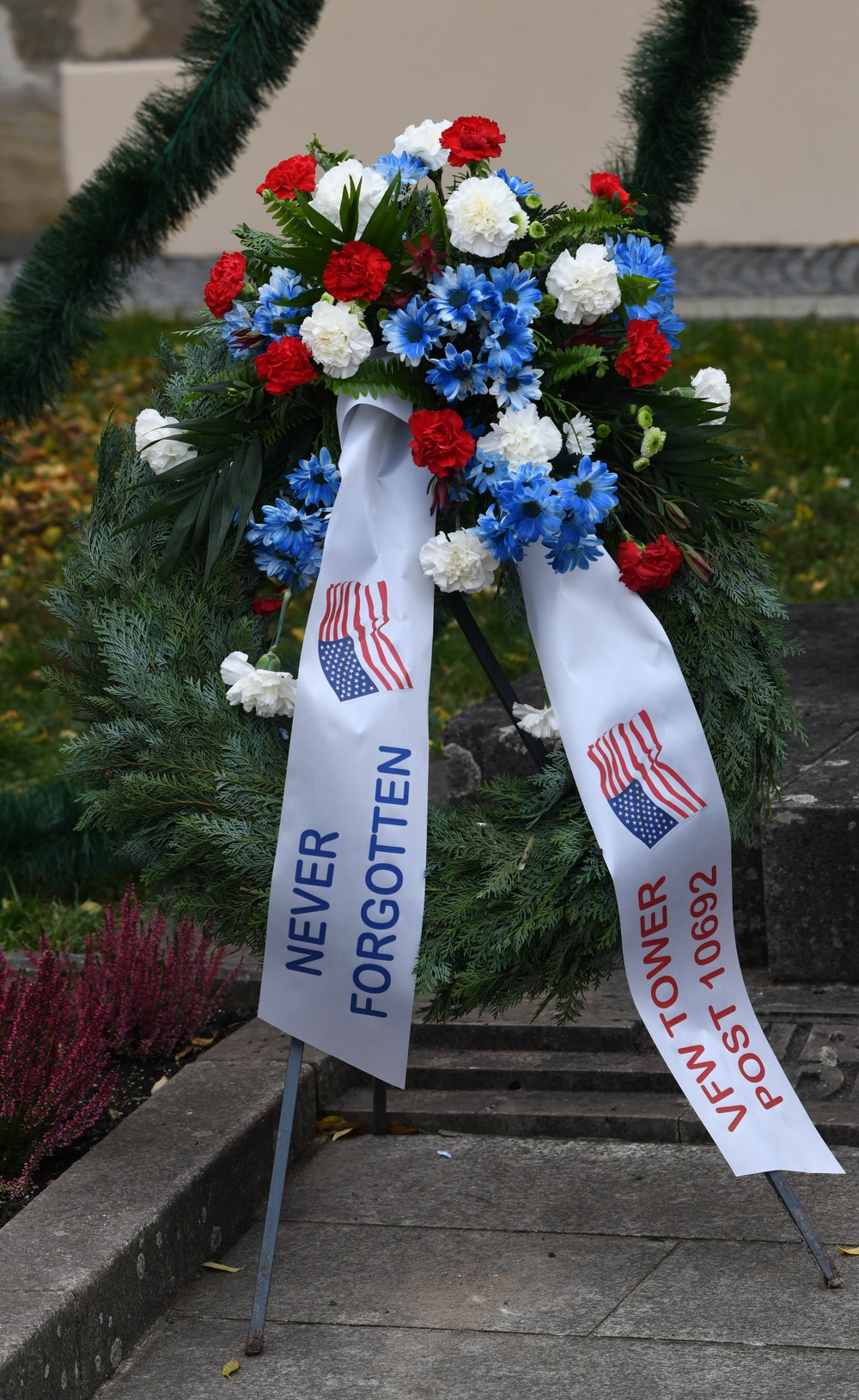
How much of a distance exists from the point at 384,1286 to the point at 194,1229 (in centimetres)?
35

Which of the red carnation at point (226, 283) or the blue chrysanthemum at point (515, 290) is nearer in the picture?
the blue chrysanthemum at point (515, 290)

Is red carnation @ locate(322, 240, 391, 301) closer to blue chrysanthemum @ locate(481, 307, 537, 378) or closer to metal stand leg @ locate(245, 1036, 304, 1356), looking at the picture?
blue chrysanthemum @ locate(481, 307, 537, 378)

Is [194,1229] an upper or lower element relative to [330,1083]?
lower

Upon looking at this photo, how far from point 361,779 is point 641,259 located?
0.94 meters

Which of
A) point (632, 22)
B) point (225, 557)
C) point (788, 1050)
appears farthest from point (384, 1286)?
point (632, 22)

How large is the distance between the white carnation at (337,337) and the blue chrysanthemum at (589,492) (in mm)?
386

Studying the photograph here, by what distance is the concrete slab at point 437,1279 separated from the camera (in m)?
2.47

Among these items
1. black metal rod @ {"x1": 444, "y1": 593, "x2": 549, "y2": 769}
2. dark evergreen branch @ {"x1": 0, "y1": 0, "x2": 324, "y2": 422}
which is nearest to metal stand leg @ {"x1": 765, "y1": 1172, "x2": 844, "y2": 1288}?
black metal rod @ {"x1": 444, "y1": 593, "x2": 549, "y2": 769}

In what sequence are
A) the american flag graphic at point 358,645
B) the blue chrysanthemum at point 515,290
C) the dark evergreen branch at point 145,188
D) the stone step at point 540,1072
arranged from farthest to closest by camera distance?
the dark evergreen branch at point 145,188 < the stone step at point 540,1072 < the american flag graphic at point 358,645 < the blue chrysanthemum at point 515,290

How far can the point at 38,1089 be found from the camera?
2.78 metres

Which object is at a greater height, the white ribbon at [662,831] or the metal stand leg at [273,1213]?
the white ribbon at [662,831]

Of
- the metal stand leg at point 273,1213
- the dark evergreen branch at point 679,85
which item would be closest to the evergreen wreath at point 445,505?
the metal stand leg at point 273,1213

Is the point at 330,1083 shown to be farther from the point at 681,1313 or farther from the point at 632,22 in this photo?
the point at 632,22

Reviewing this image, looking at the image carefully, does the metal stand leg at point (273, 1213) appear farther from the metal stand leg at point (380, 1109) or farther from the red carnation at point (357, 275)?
the red carnation at point (357, 275)
